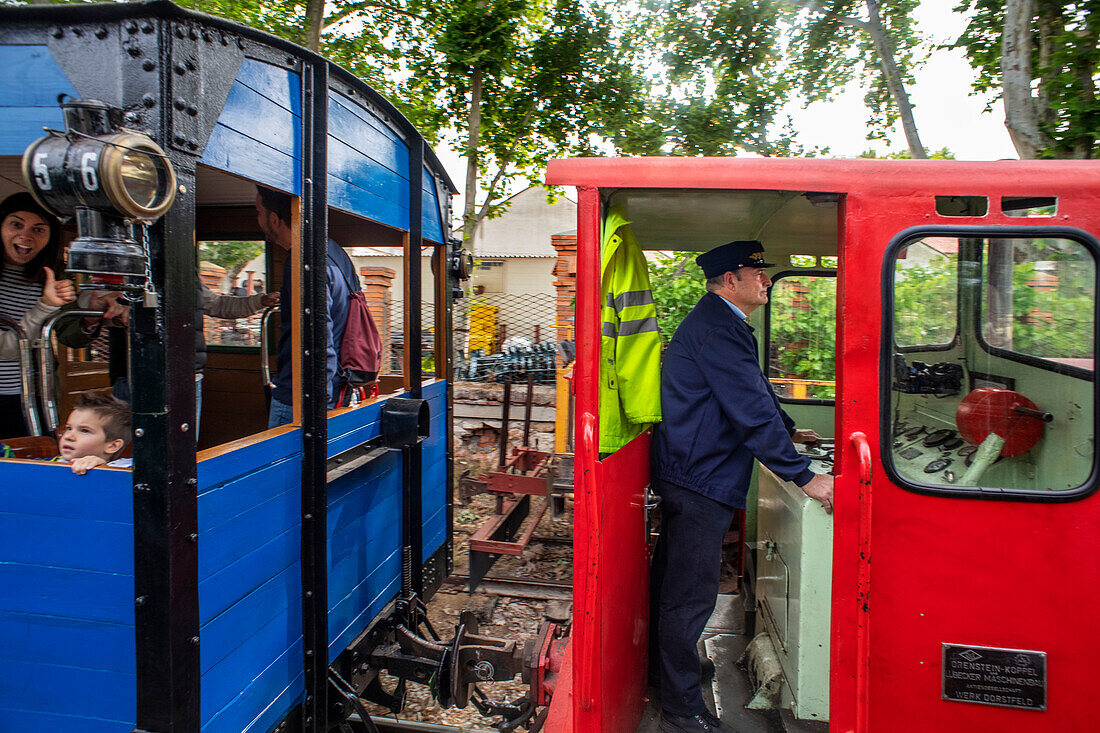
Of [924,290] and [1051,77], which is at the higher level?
[1051,77]

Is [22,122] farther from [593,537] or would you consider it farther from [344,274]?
[593,537]

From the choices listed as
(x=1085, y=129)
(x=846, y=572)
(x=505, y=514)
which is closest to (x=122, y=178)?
(x=846, y=572)

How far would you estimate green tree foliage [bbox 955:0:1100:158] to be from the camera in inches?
185

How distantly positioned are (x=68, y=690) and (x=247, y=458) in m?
0.95

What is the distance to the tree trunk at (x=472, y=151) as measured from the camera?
10.9 meters

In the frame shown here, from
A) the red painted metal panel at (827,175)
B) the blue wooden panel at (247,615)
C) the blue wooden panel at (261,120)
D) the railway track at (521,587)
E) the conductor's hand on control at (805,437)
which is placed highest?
the blue wooden panel at (261,120)

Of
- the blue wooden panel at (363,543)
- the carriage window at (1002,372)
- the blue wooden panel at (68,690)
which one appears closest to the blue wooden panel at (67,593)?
the blue wooden panel at (68,690)

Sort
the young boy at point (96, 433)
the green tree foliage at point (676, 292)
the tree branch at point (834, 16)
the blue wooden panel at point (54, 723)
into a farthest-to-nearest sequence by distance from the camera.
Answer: the green tree foliage at point (676, 292) → the tree branch at point (834, 16) → the young boy at point (96, 433) → the blue wooden panel at point (54, 723)

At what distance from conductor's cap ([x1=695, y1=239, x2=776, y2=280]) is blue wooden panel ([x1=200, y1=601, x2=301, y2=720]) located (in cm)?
238

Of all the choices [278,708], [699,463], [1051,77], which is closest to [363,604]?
[278,708]

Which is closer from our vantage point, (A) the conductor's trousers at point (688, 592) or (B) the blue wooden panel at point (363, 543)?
(A) the conductor's trousers at point (688, 592)

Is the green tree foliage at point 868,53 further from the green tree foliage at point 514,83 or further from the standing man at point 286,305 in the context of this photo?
the standing man at point 286,305

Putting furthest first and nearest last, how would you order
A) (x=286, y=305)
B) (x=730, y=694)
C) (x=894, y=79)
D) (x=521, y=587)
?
(x=894, y=79) → (x=521, y=587) → (x=286, y=305) → (x=730, y=694)

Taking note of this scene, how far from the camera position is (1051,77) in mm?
4879
